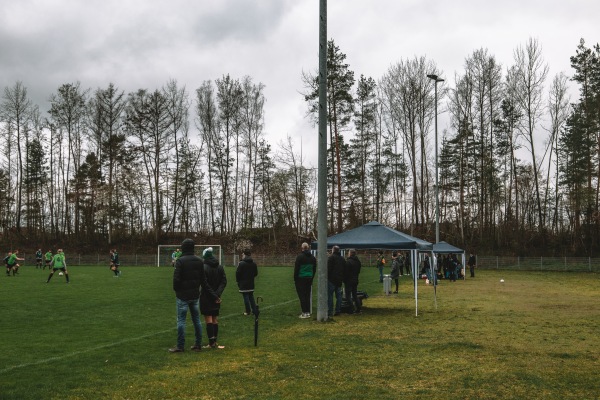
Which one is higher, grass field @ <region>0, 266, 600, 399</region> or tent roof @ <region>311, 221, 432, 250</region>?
tent roof @ <region>311, 221, 432, 250</region>

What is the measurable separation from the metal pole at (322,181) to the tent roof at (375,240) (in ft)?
5.96

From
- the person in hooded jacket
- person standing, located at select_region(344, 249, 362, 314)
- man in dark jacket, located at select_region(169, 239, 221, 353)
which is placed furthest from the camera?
person standing, located at select_region(344, 249, 362, 314)

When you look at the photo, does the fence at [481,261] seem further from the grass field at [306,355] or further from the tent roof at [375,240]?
the tent roof at [375,240]

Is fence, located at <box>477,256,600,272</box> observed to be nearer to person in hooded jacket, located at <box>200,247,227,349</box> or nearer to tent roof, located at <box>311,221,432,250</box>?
tent roof, located at <box>311,221,432,250</box>

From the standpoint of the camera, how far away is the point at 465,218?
6112 cm

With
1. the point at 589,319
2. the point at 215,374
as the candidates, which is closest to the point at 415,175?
the point at 589,319

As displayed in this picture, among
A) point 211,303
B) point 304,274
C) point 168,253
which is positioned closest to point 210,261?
point 211,303

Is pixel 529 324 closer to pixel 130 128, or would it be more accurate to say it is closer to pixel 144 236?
pixel 130 128

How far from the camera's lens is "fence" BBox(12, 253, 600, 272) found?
160 ft

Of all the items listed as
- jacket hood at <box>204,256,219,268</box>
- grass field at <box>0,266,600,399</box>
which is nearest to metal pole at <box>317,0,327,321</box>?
grass field at <box>0,266,600,399</box>

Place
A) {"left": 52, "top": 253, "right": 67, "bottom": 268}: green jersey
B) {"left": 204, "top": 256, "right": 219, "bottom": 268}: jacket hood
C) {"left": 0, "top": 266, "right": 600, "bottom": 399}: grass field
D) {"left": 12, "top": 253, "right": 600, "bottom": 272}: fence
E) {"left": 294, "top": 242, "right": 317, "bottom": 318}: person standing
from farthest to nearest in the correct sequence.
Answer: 1. {"left": 12, "top": 253, "right": 600, "bottom": 272}: fence
2. {"left": 52, "top": 253, "right": 67, "bottom": 268}: green jersey
3. {"left": 294, "top": 242, "right": 317, "bottom": 318}: person standing
4. {"left": 204, "top": 256, "right": 219, "bottom": 268}: jacket hood
5. {"left": 0, "top": 266, "right": 600, "bottom": 399}: grass field

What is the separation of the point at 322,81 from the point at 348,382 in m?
9.10

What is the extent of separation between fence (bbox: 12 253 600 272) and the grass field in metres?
35.6

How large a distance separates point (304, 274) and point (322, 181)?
251 centimetres
